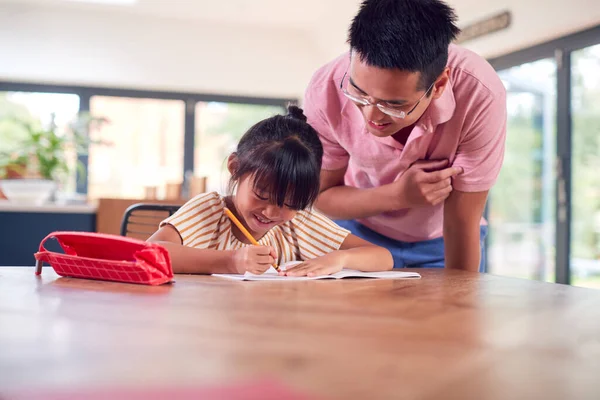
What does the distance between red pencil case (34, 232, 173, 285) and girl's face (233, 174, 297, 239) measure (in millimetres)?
402

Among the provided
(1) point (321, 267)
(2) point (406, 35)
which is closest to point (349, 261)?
(1) point (321, 267)

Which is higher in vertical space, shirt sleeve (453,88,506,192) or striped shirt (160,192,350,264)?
shirt sleeve (453,88,506,192)

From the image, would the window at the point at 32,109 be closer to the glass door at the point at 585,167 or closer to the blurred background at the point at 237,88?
the blurred background at the point at 237,88

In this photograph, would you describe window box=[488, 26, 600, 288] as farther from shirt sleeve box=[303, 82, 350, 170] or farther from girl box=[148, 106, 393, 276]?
girl box=[148, 106, 393, 276]

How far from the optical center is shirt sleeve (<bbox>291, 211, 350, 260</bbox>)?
1.51 meters

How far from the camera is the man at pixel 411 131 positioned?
3.79ft

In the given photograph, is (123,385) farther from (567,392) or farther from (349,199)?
(349,199)

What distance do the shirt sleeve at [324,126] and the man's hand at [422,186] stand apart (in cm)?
24

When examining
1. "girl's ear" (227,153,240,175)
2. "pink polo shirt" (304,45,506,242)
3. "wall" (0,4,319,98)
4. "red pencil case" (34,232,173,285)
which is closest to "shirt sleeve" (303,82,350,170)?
"pink polo shirt" (304,45,506,242)

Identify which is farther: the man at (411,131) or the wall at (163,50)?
the wall at (163,50)

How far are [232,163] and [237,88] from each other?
5.57 metres

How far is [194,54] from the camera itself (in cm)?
668

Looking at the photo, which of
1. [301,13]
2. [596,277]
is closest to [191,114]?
[301,13]

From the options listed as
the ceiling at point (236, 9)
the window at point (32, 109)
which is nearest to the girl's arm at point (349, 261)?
the ceiling at point (236, 9)
